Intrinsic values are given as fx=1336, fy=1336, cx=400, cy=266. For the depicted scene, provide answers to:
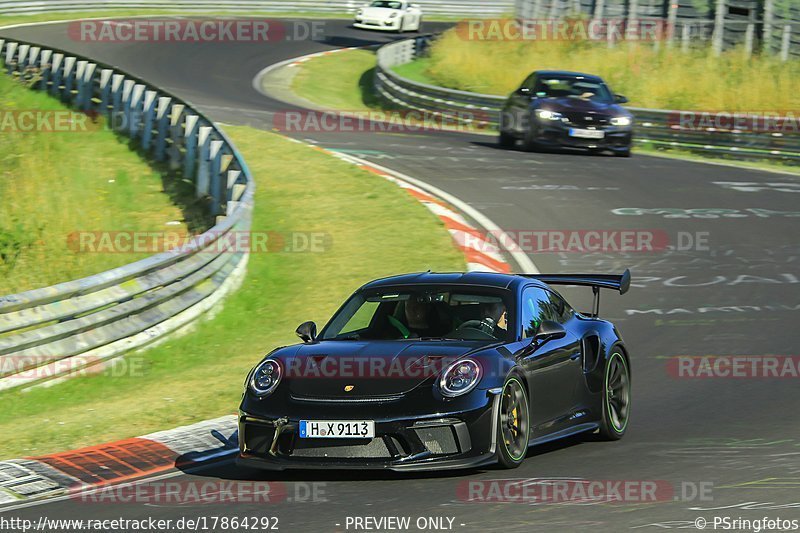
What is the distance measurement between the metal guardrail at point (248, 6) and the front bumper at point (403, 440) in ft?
147

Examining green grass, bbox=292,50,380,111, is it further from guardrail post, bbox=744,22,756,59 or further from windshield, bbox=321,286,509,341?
windshield, bbox=321,286,509,341

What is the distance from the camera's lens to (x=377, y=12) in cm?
5466

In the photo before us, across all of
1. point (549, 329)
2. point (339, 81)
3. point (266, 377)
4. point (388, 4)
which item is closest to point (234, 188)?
point (266, 377)

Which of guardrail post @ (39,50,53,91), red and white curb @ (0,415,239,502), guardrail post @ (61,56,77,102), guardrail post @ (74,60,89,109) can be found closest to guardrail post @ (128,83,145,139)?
guardrail post @ (74,60,89,109)

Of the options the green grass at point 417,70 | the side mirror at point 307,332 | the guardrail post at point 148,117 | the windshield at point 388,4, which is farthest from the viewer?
the windshield at point 388,4

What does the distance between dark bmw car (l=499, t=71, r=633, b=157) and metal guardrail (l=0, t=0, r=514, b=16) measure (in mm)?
26646

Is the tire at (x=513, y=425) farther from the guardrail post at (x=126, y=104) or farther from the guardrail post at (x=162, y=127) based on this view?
the guardrail post at (x=126, y=104)

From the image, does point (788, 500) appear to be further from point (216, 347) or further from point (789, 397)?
point (216, 347)

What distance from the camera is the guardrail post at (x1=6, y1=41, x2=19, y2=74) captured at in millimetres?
29781

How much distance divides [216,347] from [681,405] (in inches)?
200

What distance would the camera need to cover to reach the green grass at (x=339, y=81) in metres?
37.7

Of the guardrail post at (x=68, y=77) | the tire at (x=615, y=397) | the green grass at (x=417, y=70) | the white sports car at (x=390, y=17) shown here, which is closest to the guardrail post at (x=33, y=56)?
the guardrail post at (x=68, y=77)

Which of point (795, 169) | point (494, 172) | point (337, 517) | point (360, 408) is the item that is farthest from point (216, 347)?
point (795, 169)

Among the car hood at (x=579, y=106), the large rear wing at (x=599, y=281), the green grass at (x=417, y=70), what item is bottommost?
the green grass at (x=417, y=70)
